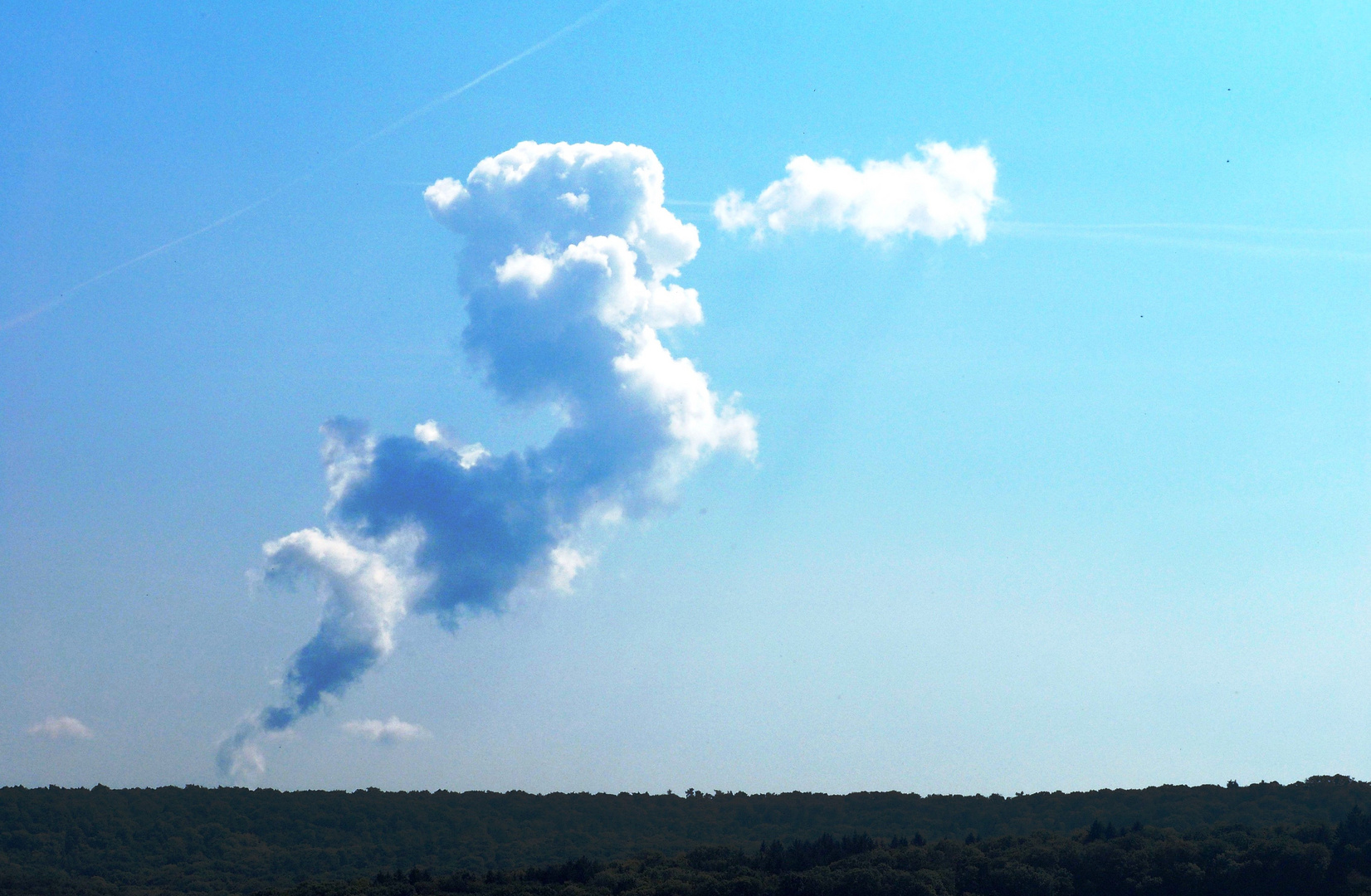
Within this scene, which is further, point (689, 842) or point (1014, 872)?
point (689, 842)

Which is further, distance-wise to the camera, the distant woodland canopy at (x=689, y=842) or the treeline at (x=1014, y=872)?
the distant woodland canopy at (x=689, y=842)

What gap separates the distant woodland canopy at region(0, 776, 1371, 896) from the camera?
259 feet

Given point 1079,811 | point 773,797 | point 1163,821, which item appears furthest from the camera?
point 773,797

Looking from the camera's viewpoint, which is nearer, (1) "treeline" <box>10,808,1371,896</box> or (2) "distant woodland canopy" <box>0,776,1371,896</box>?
(1) "treeline" <box>10,808,1371,896</box>

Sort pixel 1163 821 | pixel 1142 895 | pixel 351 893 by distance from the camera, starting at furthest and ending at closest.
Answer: pixel 1163 821
pixel 351 893
pixel 1142 895

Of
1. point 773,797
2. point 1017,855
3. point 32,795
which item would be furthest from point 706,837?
point 32,795

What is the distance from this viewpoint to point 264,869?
130 metres

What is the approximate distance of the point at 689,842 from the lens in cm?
12825

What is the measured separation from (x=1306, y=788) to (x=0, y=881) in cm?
11325

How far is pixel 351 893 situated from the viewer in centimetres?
8144

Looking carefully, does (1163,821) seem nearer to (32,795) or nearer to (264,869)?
(264,869)

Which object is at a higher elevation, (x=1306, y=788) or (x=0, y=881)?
(x=1306, y=788)

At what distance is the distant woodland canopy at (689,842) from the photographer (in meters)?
78.9

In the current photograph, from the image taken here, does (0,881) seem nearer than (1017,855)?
No
